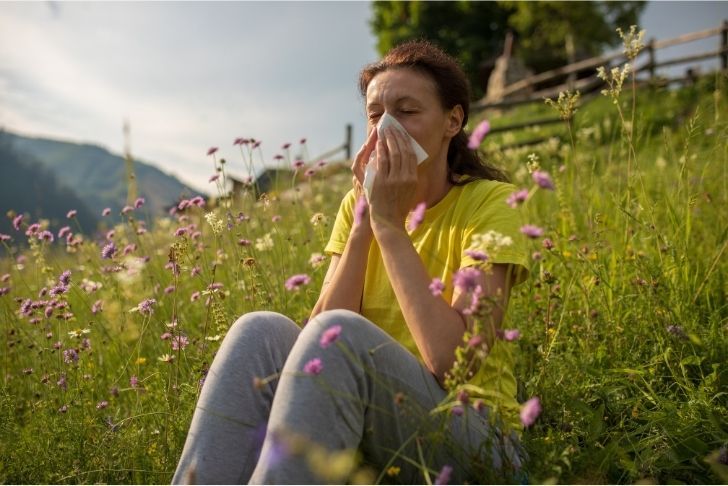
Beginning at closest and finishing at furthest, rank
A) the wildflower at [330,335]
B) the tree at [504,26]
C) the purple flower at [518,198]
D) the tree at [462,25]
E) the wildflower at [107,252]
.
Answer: the purple flower at [518,198] < the wildflower at [330,335] < the wildflower at [107,252] < the tree at [504,26] < the tree at [462,25]

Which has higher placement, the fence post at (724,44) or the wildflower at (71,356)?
the fence post at (724,44)

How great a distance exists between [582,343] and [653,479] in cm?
68

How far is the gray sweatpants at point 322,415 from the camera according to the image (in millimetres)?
1253

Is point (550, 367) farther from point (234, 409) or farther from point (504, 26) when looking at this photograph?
point (504, 26)

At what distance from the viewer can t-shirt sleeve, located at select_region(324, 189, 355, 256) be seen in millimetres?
2037

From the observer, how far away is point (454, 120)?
1979mm

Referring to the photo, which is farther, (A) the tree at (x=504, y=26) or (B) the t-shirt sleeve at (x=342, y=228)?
(A) the tree at (x=504, y=26)

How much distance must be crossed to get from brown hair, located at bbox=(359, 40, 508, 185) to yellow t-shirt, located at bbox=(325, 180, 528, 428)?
13cm

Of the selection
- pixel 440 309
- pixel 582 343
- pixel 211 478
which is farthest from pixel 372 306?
pixel 582 343

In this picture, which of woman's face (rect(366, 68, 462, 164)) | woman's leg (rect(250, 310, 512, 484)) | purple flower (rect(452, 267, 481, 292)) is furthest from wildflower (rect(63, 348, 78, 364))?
purple flower (rect(452, 267, 481, 292))

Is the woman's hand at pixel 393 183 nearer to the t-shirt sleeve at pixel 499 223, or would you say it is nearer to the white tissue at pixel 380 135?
the white tissue at pixel 380 135

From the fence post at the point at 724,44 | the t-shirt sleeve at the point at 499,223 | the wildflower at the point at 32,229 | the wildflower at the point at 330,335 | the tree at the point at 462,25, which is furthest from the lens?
the tree at the point at 462,25

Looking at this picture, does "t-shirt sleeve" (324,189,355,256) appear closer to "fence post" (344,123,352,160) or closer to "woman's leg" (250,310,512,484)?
"woman's leg" (250,310,512,484)

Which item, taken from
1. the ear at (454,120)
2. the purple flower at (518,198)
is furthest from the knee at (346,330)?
the ear at (454,120)
